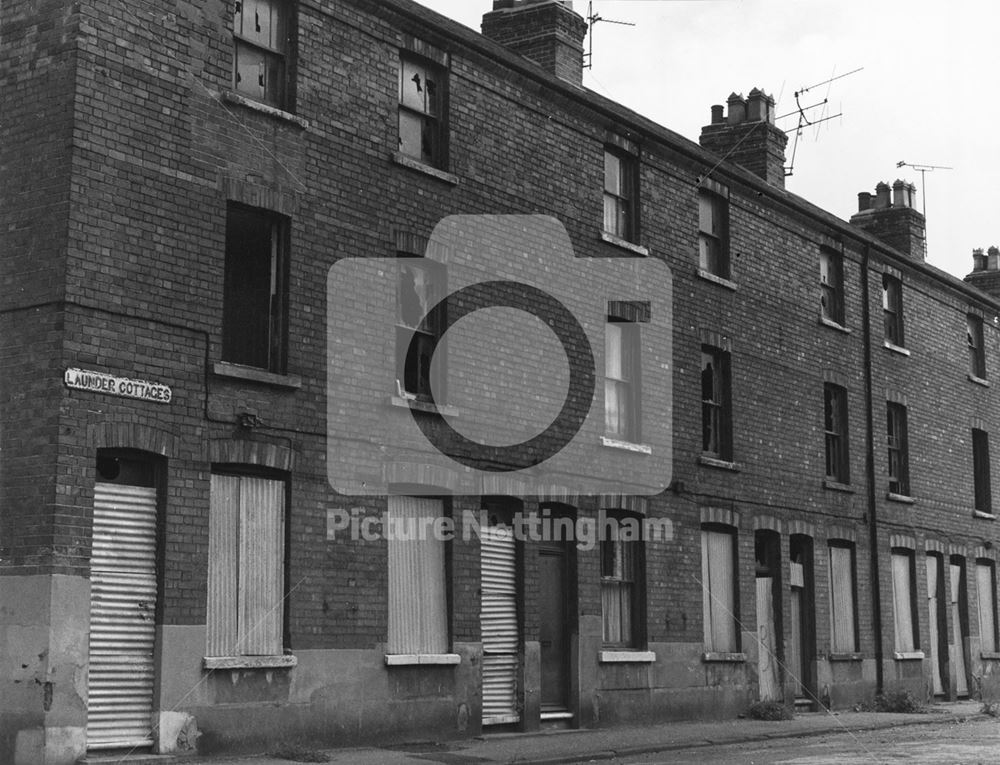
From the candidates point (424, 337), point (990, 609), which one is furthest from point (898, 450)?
point (424, 337)

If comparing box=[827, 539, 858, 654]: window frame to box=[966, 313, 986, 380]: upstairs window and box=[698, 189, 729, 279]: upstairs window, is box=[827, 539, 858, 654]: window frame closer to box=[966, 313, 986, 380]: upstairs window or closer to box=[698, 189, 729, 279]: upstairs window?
box=[698, 189, 729, 279]: upstairs window

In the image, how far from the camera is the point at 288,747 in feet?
50.5

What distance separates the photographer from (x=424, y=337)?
1853 cm

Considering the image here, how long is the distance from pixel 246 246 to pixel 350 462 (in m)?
2.87

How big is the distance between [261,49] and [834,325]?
14949 mm

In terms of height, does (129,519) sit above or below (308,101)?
below

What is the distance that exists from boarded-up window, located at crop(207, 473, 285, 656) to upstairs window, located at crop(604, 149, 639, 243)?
28.0 feet

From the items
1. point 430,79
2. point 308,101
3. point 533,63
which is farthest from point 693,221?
point 308,101

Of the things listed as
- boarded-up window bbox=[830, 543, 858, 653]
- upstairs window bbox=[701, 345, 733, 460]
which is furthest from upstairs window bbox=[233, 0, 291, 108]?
boarded-up window bbox=[830, 543, 858, 653]

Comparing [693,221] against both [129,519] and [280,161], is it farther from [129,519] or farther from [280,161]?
[129,519]

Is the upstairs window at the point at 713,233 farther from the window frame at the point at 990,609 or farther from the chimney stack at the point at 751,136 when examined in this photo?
the window frame at the point at 990,609

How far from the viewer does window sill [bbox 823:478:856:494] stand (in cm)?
2705

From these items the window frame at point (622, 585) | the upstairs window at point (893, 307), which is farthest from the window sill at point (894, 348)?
the window frame at point (622, 585)

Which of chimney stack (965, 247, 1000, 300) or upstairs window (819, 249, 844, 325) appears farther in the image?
chimney stack (965, 247, 1000, 300)
